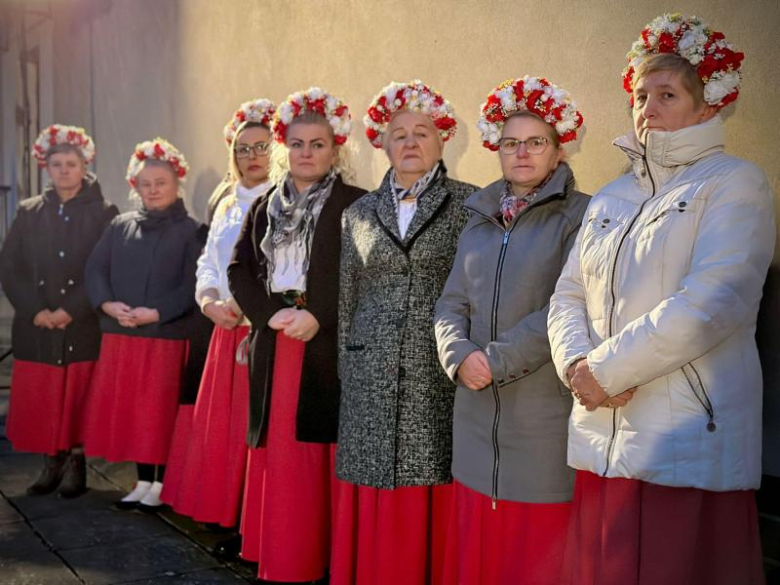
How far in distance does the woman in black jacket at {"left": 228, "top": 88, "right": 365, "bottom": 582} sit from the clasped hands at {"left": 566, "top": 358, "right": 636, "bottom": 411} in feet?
4.90

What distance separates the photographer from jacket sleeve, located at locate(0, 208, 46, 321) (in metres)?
5.82

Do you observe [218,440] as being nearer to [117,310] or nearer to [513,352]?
[117,310]

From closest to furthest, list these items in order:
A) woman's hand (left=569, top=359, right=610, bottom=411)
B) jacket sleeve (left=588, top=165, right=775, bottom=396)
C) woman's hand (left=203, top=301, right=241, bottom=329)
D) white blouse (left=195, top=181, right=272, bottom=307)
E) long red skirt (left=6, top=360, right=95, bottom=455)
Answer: jacket sleeve (left=588, top=165, right=775, bottom=396) < woman's hand (left=569, top=359, right=610, bottom=411) < woman's hand (left=203, top=301, right=241, bottom=329) < white blouse (left=195, top=181, right=272, bottom=307) < long red skirt (left=6, top=360, right=95, bottom=455)

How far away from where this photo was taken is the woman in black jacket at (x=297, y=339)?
12.7 feet

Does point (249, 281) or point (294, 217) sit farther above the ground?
point (294, 217)

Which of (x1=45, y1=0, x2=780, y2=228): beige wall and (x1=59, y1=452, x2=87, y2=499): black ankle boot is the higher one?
(x1=45, y1=0, x2=780, y2=228): beige wall

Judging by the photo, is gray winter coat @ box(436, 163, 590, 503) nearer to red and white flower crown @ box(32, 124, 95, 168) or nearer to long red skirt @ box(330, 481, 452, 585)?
long red skirt @ box(330, 481, 452, 585)

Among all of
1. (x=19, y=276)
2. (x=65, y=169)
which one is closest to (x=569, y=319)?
(x=65, y=169)

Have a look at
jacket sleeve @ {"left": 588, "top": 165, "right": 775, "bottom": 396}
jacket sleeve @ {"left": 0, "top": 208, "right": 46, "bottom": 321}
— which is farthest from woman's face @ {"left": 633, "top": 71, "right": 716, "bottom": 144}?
jacket sleeve @ {"left": 0, "top": 208, "right": 46, "bottom": 321}

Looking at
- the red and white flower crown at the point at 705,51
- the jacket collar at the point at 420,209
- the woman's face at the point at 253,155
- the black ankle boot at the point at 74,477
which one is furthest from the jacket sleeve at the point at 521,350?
the black ankle boot at the point at 74,477

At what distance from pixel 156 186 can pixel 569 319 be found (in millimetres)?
3291

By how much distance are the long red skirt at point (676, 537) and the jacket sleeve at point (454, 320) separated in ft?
2.19

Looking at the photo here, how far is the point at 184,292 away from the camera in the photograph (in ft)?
17.1

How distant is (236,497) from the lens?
4.55 m
